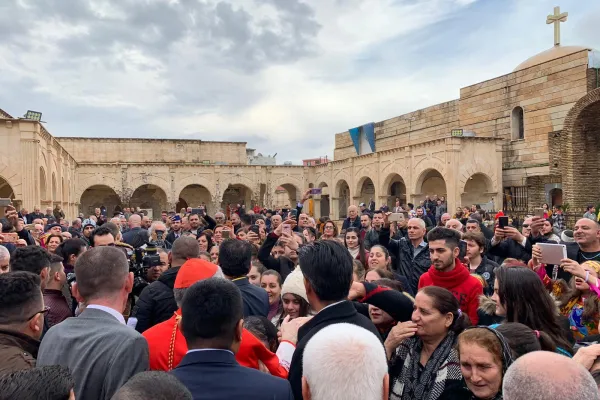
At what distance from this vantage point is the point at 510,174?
75.0 feet

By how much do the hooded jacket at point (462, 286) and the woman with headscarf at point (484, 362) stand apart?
1526mm

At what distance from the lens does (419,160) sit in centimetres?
2283

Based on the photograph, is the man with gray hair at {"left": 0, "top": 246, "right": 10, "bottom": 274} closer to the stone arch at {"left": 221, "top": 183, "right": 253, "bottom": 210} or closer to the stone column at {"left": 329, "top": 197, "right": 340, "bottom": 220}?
the stone column at {"left": 329, "top": 197, "right": 340, "bottom": 220}

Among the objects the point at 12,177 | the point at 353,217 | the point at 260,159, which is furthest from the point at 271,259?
the point at 260,159

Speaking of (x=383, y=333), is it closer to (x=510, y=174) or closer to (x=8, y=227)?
(x=8, y=227)

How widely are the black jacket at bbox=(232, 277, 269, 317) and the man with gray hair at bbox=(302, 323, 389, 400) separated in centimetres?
156

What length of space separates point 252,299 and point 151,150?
32880 millimetres

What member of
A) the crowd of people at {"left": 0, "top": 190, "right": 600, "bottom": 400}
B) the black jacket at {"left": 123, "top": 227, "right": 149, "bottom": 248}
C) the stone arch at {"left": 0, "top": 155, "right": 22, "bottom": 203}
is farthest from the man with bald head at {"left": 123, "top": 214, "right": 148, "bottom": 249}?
the stone arch at {"left": 0, "top": 155, "right": 22, "bottom": 203}

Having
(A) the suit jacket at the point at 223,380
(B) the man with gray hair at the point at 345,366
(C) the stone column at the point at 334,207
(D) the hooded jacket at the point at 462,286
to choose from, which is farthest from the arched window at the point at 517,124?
(A) the suit jacket at the point at 223,380

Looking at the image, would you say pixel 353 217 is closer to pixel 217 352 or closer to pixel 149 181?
pixel 217 352

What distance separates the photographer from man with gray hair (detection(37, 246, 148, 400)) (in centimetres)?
210

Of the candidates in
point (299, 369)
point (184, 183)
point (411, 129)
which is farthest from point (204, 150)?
point (299, 369)

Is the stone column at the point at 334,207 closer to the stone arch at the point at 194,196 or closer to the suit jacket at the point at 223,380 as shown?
the stone arch at the point at 194,196

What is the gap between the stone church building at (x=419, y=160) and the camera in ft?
62.5
